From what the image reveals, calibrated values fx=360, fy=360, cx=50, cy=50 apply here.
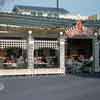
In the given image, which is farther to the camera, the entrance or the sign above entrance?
the entrance

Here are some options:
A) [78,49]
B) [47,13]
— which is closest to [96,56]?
[78,49]

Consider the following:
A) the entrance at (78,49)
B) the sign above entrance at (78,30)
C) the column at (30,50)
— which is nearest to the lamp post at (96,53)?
the sign above entrance at (78,30)

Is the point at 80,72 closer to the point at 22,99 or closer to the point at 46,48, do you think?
the point at 46,48

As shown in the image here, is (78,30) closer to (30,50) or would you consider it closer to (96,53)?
(96,53)

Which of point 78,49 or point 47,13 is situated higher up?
point 47,13

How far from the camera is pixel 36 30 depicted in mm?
28062

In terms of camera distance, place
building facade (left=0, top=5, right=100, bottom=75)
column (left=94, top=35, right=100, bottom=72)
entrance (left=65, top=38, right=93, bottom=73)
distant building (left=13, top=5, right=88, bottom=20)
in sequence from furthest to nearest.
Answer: distant building (left=13, top=5, right=88, bottom=20) → entrance (left=65, top=38, right=93, bottom=73) → column (left=94, top=35, right=100, bottom=72) → building facade (left=0, top=5, right=100, bottom=75)

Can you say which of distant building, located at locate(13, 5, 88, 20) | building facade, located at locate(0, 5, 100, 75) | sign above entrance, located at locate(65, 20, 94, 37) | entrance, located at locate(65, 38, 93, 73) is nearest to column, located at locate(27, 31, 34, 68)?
building facade, located at locate(0, 5, 100, 75)

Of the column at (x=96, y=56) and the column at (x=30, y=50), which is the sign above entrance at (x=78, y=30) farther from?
the column at (x=30, y=50)

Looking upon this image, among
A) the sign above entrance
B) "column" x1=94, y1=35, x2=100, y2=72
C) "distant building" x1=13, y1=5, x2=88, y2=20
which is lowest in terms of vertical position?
"column" x1=94, y1=35, x2=100, y2=72

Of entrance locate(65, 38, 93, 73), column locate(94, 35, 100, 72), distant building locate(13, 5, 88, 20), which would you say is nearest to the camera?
column locate(94, 35, 100, 72)

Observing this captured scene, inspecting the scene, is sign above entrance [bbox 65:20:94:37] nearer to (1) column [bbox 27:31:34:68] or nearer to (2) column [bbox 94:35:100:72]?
(2) column [bbox 94:35:100:72]

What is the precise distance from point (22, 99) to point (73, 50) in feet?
77.3

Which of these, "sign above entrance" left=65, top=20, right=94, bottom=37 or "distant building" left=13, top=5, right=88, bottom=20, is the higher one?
"distant building" left=13, top=5, right=88, bottom=20
